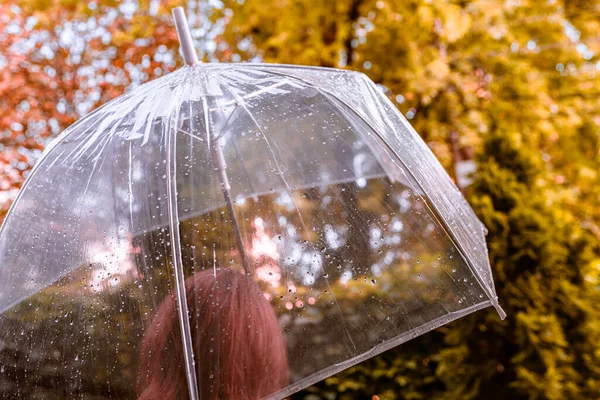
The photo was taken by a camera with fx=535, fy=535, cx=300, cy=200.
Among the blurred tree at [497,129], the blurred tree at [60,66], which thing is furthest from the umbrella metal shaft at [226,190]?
the blurred tree at [60,66]

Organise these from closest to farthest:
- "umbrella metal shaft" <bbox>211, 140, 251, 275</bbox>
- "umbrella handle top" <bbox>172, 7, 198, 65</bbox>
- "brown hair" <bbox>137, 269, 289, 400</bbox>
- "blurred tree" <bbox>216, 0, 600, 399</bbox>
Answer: "brown hair" <bbox>137, 269, 289, 400</bbox> < "umbrella metal shaft" <bbox>211, 140, 251, 275</bbox> < "umbrella handle top" <bbox>172, 7, 198, 65</bbox> < "blurred tree" <bbox>216, 0, 600, 399</bbox>

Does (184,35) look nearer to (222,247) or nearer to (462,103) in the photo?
(222,247)

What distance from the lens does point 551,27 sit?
6.29 m

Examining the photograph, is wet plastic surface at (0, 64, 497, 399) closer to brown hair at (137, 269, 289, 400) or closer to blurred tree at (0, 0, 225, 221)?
brown hair at (137, 269, 289, 400)

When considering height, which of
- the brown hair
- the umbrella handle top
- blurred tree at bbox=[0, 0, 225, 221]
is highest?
blurred tree at bbox=[0, 0, 225, 221]

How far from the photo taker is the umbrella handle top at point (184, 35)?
6.26ft

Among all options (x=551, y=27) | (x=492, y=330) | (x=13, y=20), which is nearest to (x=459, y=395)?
(x=492, y=330)

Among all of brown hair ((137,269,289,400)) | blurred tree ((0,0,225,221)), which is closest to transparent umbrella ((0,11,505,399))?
brown hair ((137,269,289,400))

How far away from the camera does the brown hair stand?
1570 millimetres

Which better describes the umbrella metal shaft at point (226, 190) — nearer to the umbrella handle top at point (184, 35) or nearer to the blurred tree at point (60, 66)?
the umbrella handle top at point (184, 35)

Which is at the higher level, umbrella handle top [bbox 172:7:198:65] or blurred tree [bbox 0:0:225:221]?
A: blurred tree [bbox 0:0:225:221]

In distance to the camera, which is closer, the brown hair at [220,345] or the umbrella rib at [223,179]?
the brown hair at [220,345]

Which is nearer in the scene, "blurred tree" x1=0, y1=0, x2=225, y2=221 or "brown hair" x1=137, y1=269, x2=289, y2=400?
"brown hair" x1=137, y1=269, x2=289, y2=400

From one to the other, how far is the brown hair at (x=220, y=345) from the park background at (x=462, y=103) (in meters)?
2.33
